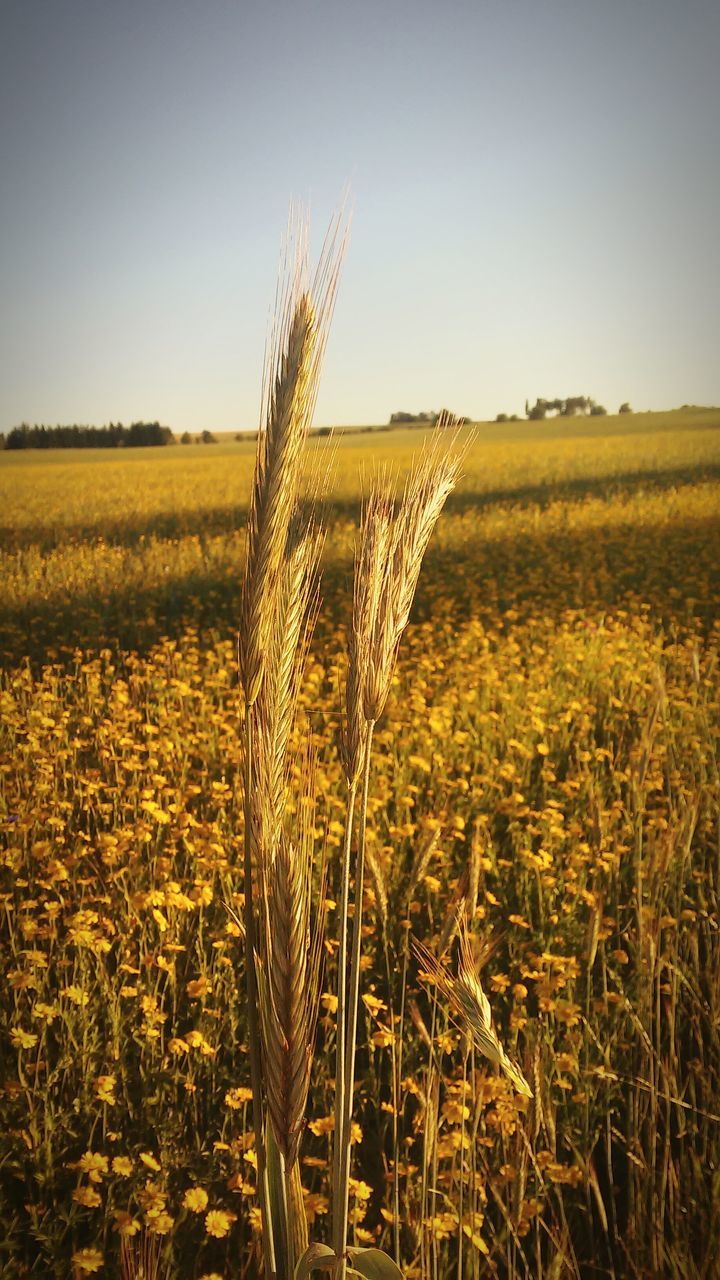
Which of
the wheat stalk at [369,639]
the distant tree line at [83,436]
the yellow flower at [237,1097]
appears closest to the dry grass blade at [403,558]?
the wheat stalk at [369,639]

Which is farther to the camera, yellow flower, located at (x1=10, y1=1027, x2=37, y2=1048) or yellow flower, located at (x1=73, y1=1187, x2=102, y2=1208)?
yellow flower, located at (x1=10, y1=1027, x2=37, y2=1048)

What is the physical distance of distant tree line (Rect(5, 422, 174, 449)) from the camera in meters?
3.28

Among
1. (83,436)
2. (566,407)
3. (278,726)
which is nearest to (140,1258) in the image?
(278,726)

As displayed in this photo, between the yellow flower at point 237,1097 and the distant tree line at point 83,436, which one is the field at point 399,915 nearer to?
the yellow flower at point 237,1097

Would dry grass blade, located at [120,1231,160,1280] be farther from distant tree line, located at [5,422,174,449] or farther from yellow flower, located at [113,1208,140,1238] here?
distant tree line, located at [5,422,174,449]

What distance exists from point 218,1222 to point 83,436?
9.86 ft

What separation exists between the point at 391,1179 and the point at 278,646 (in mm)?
972

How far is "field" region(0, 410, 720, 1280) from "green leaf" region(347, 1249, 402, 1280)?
→ 0.14m

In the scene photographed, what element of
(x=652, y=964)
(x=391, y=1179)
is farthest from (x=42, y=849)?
(x=652, y=964)

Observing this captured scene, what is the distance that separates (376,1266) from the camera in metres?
0.73

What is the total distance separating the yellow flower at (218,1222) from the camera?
1098mm

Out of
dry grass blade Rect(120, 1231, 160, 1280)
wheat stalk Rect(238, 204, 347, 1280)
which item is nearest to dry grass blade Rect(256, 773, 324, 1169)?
wheat stalk Rect(238, 204, 347, 1280)

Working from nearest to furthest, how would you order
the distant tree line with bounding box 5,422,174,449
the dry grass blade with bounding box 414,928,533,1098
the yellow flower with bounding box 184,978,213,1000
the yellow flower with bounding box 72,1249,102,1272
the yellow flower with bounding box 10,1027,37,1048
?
1. the dry grass blade with bounding box 414,928,533,1098
2. the yellow flower with bounding box 72,1249,102,1272
3. the yellow flower with bounding box 10,1027,37,1048
4. the yellow flower with bounding box 184,978,213,1000
5. the distant tree line with bounding box 5,422,174,449

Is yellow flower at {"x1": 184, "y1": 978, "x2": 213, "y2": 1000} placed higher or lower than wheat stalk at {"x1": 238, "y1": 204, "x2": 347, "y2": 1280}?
lower
